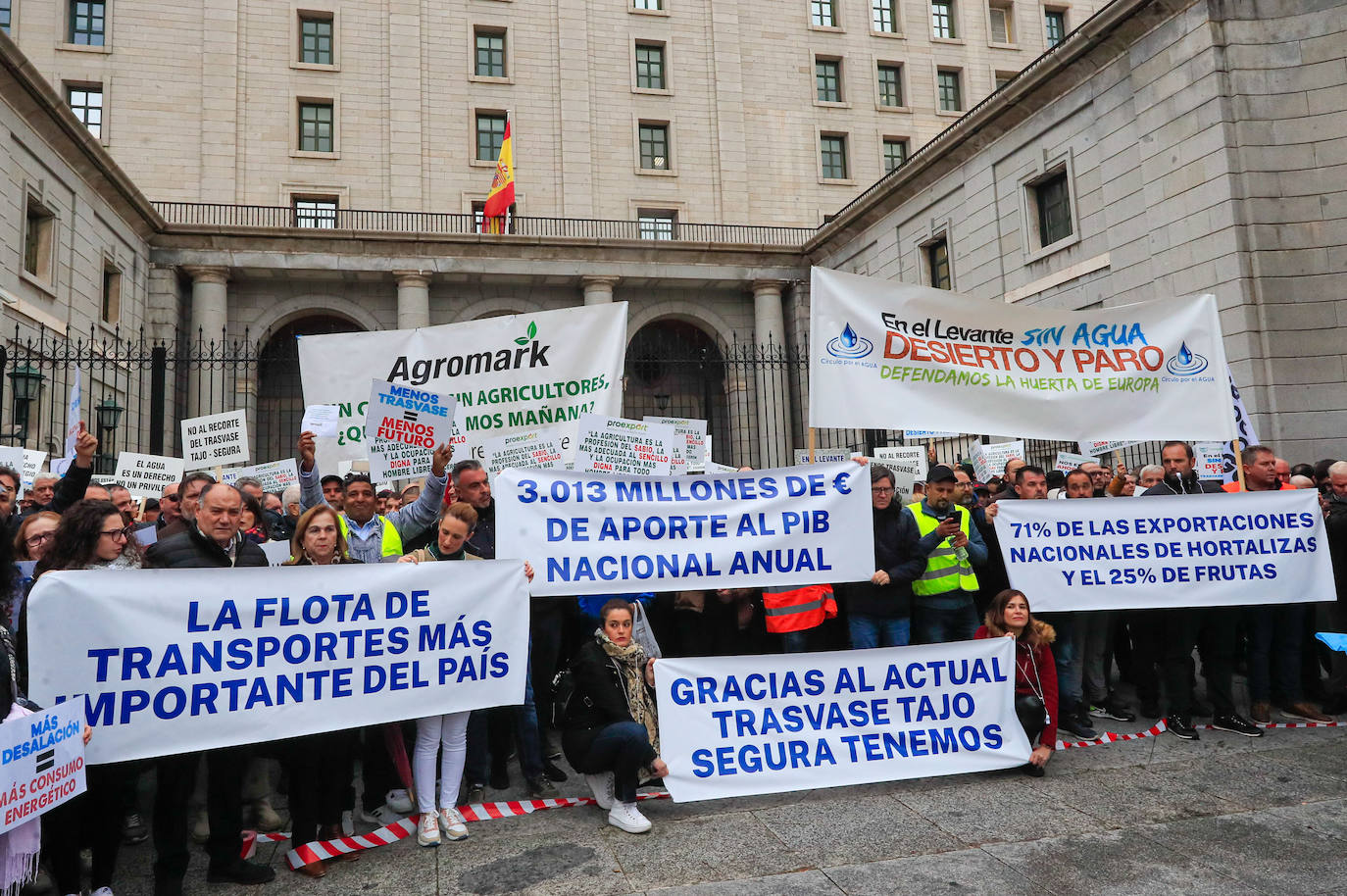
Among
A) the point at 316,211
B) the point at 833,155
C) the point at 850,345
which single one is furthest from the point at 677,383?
the point at 850,345

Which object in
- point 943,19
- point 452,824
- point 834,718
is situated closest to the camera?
point 452,824

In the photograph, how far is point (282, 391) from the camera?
93.5 feet

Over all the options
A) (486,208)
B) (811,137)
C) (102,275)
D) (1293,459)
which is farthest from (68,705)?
(811,137)

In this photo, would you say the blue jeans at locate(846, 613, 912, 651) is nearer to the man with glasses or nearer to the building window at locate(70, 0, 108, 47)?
the man with glasses

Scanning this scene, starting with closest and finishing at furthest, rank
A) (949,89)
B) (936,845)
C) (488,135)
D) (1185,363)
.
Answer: (936,845) → (1185,363) → (488,135) → (949,89)

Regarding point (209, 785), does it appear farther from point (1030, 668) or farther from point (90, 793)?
point (1030, 668)

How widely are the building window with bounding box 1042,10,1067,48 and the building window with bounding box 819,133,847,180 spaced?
10582mm

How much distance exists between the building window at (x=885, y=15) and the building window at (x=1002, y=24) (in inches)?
169

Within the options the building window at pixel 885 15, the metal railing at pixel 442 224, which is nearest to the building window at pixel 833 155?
the metal railing at pixel 442 224

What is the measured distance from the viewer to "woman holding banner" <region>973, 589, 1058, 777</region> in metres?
5.89

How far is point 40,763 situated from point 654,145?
30.8 meters

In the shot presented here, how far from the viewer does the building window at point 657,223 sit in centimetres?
3125

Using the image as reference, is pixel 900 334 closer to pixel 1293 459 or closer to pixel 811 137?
pixel 1293 459

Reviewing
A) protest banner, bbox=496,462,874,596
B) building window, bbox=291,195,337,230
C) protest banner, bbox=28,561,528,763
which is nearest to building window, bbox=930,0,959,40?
building window, bbox=291,195,337,230
